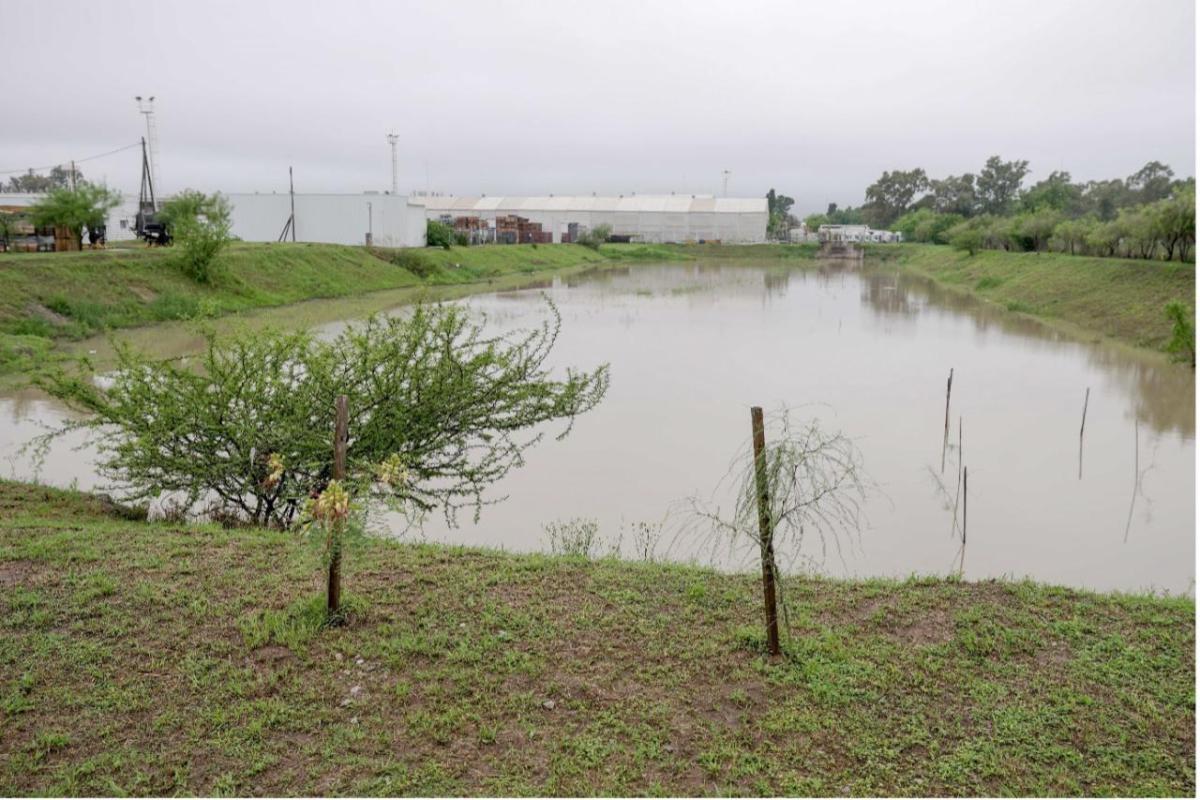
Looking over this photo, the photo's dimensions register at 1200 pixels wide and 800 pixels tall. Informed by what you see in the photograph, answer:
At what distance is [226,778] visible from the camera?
409cm

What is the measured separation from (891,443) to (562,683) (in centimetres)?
972

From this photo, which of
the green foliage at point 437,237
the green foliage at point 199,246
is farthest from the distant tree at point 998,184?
the green foliage at point 199,246

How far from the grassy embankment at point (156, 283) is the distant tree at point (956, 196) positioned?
6492 cm

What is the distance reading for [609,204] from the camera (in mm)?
92625

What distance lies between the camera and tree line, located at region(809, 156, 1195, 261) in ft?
109

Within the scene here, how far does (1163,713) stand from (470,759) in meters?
3.61

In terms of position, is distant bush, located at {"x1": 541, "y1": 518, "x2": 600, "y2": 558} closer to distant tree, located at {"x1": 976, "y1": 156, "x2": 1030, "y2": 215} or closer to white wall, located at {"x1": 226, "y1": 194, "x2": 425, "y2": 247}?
white wall, located at {"x1": 226, "y1": 194, "x2": 425, "y2": 247}

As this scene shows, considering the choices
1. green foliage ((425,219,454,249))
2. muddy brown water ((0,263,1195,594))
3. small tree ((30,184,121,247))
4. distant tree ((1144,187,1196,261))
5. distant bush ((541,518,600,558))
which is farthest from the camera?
green foliage ((425,219,454,249))

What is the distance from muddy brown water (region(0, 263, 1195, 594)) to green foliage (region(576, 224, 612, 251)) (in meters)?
49.2

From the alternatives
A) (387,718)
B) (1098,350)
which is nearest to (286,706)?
(387,718)

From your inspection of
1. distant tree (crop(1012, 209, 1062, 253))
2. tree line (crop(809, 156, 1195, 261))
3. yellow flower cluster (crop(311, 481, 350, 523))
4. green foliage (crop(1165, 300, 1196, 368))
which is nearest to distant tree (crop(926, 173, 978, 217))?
tree line (crop(809, 156, 1195, 261))

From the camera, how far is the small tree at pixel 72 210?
1272 inches

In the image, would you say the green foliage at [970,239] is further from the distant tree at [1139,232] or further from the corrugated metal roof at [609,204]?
the corrugated metal roof at [609,204]

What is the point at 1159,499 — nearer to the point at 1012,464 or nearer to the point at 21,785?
the point at 1012,464
